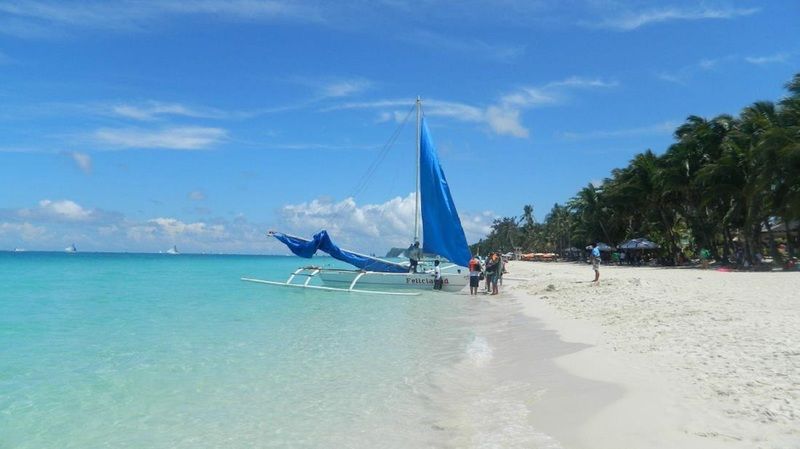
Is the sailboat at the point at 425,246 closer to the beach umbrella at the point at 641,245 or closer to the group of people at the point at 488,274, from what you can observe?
the group of people at the point at 488,274

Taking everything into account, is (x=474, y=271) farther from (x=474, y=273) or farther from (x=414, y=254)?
(x=414, y=254)

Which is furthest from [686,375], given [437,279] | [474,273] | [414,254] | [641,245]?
[641,245]

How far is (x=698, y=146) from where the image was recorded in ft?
116

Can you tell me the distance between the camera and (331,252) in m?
24.2

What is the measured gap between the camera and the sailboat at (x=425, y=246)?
872 inches

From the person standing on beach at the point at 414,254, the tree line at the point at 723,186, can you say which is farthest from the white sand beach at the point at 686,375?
the tree line at the point at 723,186

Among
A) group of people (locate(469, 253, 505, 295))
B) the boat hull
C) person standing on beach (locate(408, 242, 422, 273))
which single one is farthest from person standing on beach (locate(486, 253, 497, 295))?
person standing on beach (locate(408, 242, 422, 273))

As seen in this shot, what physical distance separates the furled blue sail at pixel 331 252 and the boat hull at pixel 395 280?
0.58 metres

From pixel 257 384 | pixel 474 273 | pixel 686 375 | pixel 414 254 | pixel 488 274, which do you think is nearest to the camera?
pixel 686 375

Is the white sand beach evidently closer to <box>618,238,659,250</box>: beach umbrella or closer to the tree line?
the tree line

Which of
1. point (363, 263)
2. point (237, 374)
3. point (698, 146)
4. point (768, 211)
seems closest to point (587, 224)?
point (698, 146)

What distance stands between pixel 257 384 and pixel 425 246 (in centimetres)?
1516

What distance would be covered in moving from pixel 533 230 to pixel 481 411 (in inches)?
4359

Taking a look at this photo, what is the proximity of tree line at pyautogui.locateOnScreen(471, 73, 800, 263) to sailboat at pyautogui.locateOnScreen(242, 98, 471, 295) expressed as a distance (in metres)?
14.6
